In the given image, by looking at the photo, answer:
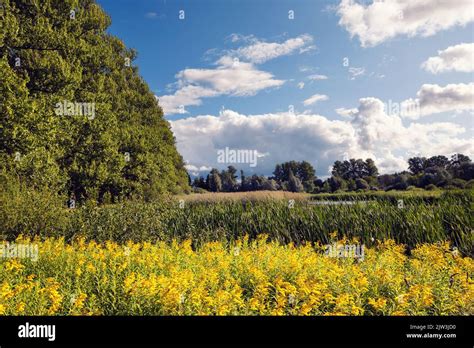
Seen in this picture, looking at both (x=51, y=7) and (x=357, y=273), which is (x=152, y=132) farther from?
(x=357, y=273)

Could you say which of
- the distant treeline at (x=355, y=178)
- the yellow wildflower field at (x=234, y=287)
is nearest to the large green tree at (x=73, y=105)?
the distant treeline at (x=355, y=178)

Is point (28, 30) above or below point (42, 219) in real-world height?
above

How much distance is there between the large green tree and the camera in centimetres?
1477

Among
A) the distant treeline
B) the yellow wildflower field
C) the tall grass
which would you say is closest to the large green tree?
the tall grass

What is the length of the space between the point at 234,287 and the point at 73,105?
15039mm

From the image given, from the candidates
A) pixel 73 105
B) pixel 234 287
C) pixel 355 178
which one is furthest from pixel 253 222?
pixel 355 178

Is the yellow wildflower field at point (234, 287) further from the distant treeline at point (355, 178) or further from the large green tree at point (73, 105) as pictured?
the distant treeline at point (355, 178)

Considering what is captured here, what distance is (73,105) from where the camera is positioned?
59.4ft

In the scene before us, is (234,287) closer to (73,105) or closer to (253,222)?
(253,222)

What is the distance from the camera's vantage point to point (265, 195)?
55.6 ft

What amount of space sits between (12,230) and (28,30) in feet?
29.6

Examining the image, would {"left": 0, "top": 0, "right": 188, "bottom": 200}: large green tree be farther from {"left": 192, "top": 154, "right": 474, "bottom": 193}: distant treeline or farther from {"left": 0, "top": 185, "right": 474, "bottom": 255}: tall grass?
{"left": 192, "top": 154, "right": 474, "bottom": 193}: distant treeline

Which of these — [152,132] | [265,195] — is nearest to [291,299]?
[265,195]
